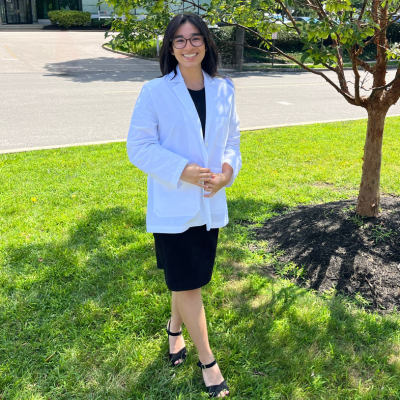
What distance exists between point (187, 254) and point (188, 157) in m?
0.48

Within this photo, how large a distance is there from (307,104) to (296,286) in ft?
28.3

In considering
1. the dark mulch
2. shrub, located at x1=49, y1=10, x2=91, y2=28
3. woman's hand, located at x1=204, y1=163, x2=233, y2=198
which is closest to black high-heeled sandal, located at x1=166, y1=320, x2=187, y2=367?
woman's hand, located at x1=204, y1=163, x2=233, y2=198

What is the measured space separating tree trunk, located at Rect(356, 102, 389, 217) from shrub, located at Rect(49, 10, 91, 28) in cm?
3295

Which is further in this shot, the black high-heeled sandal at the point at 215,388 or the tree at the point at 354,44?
the tree at the point at 354,44

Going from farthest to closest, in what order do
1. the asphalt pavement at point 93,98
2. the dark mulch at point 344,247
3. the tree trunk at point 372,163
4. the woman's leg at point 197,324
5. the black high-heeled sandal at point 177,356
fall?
1. the asphalt pavement at point 93,98
2. the tree trunk at point 372,163
3. the dark mulch at point 344,247
4. the black high-heeled sandal at point 177,356
5. the woman's leg at point 197,324

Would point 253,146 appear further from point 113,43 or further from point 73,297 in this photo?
point 73,297

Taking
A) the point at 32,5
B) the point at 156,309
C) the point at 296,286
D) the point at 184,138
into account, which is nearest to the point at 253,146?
the point at 296,286

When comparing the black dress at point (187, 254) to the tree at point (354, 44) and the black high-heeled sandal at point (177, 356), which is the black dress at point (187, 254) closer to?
the black high-heeled sandal at point (177, 356)

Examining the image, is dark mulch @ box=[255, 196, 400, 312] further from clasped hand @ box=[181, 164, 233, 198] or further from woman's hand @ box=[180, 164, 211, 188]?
woman's hand @ box=[180, 164, 211, 188]

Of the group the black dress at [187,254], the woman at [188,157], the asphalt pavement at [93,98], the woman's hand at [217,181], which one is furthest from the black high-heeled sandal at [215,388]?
the asphalt pavement at [93,98]

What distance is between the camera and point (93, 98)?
10.4m

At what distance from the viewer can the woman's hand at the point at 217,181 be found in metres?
1.94

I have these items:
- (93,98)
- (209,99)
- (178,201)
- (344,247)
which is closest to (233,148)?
(209,99)

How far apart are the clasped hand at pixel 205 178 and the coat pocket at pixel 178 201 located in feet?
0.21
